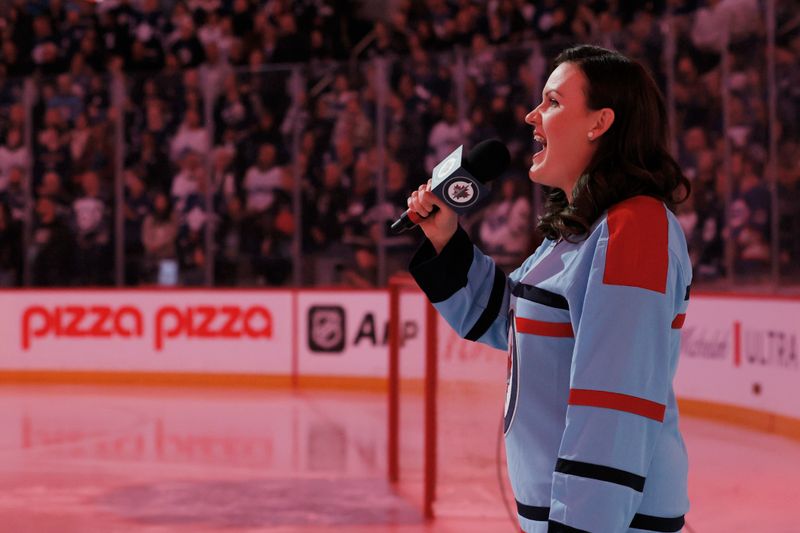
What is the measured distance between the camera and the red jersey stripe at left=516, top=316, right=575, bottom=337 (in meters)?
1.52

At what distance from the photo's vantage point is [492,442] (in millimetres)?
4566

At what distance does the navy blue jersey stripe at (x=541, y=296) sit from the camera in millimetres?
1514

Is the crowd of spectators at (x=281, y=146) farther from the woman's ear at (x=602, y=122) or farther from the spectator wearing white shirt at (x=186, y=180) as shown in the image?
the woman's ear at (x=602, y=122)

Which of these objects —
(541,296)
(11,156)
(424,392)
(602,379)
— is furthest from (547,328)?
(11,156)

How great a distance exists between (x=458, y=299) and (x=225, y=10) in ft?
40.4

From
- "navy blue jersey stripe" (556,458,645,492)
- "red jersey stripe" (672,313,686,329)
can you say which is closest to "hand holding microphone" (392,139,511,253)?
"red jersey stripe" (672,313,686,329)

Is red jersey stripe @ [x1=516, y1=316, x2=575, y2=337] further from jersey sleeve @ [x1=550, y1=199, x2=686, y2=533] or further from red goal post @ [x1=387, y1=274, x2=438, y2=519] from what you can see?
red goal post @ [x1=387, y1=274, x2=438, y2=519]

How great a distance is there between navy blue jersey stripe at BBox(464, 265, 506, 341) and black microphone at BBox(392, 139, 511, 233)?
0.15 m

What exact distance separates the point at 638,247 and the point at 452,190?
1.20 ft

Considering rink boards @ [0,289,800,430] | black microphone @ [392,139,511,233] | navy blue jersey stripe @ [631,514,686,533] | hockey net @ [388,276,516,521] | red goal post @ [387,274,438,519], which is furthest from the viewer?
rink boards @ [0,289,800,430]

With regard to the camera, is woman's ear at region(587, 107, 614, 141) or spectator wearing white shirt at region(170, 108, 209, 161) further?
spectator wearing white shirt at region(170, 108, 209, 161)

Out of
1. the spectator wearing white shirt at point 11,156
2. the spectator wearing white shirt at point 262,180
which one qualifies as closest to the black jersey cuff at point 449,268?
the spectator wearing white shirt at point 262,180

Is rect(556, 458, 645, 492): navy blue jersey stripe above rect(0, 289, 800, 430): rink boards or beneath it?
above

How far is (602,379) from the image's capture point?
1.40 m
